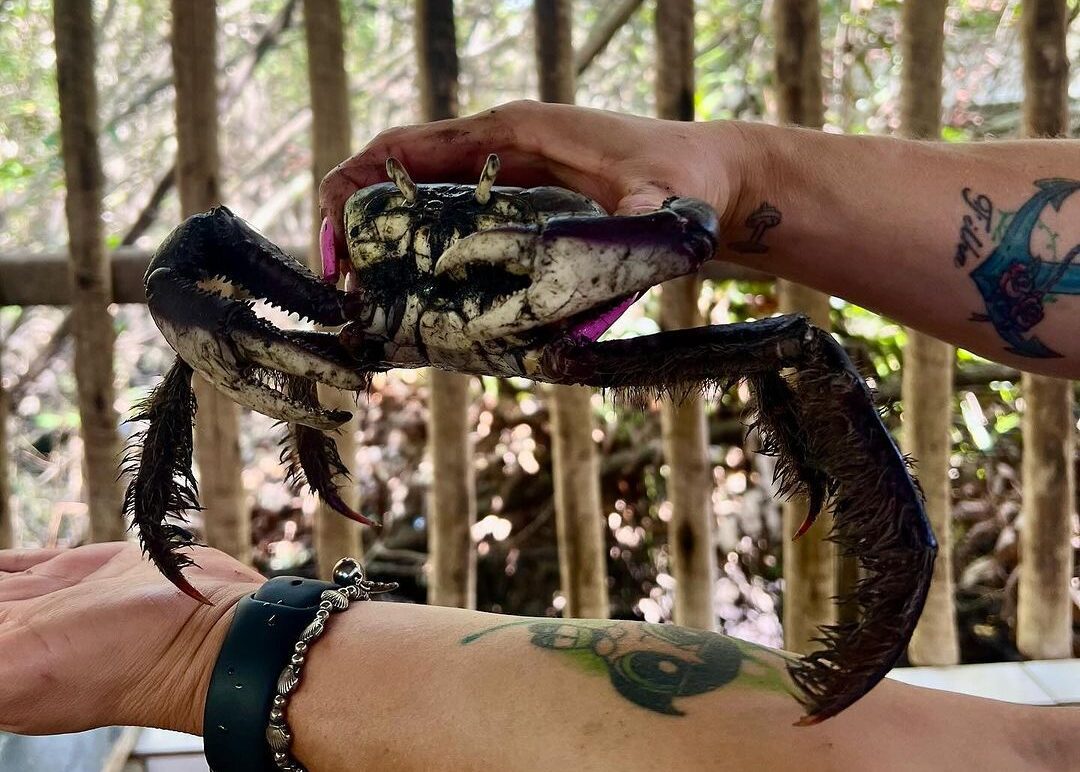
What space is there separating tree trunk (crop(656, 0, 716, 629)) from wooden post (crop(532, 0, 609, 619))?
151 mm

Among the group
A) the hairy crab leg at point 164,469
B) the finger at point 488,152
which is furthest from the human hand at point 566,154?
the hairy crab leg at point 164,469

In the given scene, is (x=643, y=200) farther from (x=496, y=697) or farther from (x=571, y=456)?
(x=571, y=456)

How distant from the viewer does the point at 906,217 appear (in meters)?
1.04

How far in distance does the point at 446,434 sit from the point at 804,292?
70cm

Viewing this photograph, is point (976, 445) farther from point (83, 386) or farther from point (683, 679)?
point (83, 386)

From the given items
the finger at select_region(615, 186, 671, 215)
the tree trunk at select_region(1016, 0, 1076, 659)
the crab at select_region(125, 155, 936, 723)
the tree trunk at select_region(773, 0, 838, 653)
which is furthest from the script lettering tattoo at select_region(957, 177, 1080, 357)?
the tree trunk at select_region(1016, 0, 1076, 659)

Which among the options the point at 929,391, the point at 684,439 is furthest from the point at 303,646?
the point at 929,391

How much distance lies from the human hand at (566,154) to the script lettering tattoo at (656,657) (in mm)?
449

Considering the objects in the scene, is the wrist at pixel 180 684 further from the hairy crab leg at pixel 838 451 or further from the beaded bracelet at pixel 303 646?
the hairy crab leg at pixel 838 451

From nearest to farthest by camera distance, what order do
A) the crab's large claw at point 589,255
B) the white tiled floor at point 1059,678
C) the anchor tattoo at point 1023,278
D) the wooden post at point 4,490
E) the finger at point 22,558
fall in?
1. the crab's large claw at point 589,255
2. the anchor tattoo at point 1023,278
3. the finger at point 22,558
4. the white tiled floor at point 1059,678
5. the wooden post at point 4,490

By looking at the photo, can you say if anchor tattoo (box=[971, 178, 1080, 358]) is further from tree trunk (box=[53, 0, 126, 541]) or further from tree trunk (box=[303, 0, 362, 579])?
tree trunk (box=[53, 0, 126, 541])

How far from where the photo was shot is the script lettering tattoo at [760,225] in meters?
1.04

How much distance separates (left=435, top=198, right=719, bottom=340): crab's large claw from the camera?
675 mm

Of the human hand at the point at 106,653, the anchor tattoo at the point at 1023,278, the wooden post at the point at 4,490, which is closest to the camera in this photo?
the human hand at the point at 106,653
